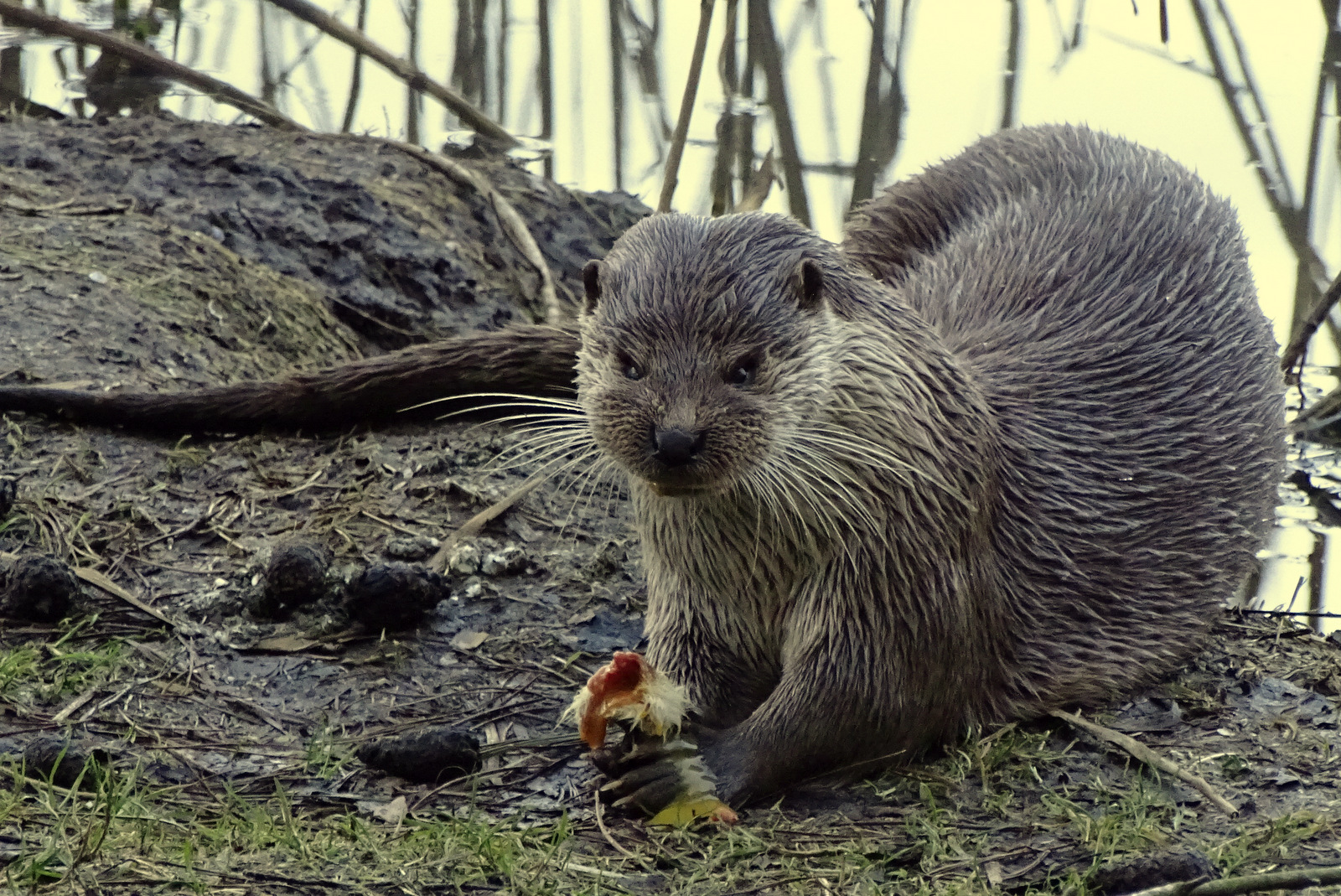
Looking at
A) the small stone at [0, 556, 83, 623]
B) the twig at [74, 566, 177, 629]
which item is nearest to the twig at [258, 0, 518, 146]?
the twig at [74, 566, 177, 629]

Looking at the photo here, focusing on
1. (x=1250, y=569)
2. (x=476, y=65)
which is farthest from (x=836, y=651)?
(x=476, y=65)

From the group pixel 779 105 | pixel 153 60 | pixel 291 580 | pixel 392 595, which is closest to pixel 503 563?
pixel 392 595

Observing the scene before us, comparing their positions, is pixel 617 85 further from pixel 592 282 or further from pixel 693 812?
pixel 693 812

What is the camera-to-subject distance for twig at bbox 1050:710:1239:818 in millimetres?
2316

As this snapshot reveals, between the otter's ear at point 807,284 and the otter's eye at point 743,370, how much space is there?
135 millimetres

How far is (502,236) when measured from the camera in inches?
188

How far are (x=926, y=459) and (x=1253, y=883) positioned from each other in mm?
858

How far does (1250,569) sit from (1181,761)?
0.77 meters

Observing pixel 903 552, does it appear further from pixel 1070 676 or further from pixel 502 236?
pixel 502 236

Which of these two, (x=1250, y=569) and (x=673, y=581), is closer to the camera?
(x=673, y=581)

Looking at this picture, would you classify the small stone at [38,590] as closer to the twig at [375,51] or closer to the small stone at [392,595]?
the small stone at [392,595]

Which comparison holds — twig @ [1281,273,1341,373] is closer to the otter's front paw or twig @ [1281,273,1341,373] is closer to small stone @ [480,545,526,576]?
small stone @ [480,545,526,576]

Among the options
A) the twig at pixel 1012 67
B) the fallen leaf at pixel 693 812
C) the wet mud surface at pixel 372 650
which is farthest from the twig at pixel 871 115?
the fallen leaf at pixel 693 812

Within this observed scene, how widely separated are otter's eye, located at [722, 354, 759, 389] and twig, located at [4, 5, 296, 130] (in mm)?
3266
